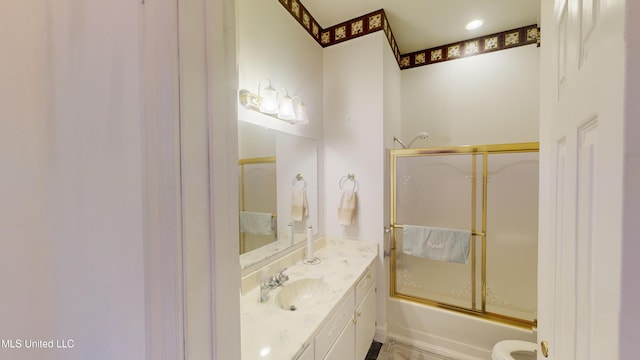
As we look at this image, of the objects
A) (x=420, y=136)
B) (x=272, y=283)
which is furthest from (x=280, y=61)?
(x=420, y=136)

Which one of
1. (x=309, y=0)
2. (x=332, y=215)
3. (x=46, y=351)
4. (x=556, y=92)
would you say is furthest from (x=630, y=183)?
(x=309, y=0)

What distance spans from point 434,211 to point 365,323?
44.5 inches

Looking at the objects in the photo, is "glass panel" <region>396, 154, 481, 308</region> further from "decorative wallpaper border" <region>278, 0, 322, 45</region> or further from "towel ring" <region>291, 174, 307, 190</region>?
"decorative wallpaper border" <region>278, 0, 322, 45</region>

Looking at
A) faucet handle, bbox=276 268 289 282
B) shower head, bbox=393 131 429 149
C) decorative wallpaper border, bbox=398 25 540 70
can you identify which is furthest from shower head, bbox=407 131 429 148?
faucet handle, bbox=276 268 289 282

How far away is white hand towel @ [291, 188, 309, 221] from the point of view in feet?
6.11

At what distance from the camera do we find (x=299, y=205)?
190cm

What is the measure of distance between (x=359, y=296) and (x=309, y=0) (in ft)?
7.56

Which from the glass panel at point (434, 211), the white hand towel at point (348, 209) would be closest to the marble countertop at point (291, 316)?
the white hand towel at point (348, 209)

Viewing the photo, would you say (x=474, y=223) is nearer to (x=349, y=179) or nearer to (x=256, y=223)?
(x=349, y=179)

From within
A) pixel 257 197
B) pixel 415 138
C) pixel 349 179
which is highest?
pixel 415 138

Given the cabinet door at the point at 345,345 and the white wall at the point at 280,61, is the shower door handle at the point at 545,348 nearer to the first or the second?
the cabinet door at the point at 345,345

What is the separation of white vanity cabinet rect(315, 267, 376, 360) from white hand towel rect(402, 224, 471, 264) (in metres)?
0.45

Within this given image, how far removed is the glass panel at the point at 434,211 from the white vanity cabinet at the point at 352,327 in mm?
472

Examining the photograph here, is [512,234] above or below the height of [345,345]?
above
